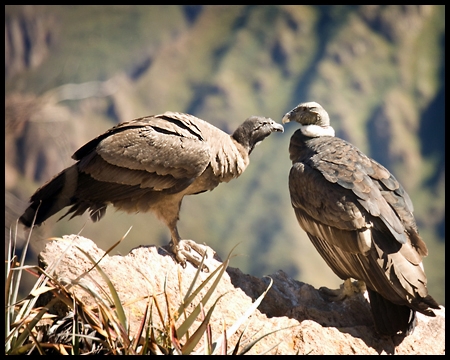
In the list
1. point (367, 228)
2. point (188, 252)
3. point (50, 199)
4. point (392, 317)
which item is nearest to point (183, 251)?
point (188, 252)

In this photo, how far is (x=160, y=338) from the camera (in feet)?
15.4

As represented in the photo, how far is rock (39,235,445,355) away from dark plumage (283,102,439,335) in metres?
0.33

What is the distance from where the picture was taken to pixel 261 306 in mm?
6047

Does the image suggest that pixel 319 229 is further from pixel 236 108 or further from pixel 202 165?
pixel 236 108

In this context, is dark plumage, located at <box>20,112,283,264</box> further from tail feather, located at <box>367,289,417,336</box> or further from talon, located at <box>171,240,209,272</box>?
tail feather, located at <box>367,289,417,336</box>

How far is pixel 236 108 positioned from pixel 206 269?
6564 cm

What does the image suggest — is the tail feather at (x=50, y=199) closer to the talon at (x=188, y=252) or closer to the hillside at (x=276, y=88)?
the talon at (x=188, y=252)

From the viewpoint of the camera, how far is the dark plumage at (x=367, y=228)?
18.3ft

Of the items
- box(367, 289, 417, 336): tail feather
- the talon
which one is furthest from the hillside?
box(367, 289, 417, 336): tail feather

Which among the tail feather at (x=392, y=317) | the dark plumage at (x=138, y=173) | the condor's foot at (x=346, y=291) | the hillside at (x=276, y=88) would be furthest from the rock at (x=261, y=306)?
the hillside at (x=276, y=88)

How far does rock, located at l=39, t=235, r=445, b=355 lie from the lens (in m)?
5.29

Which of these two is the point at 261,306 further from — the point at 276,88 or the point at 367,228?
the point at 276,88

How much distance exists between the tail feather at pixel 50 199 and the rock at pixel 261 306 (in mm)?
398

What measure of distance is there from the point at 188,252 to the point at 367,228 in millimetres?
1916
